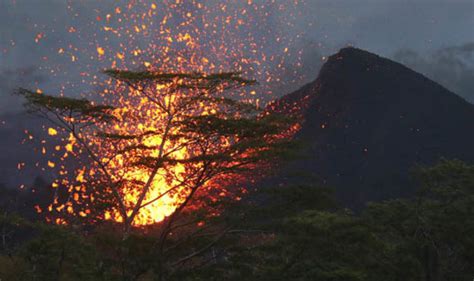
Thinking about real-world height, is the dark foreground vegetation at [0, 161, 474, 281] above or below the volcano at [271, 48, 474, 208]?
below

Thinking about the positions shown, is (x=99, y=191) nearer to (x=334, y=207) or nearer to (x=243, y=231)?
(x=243, y=231)

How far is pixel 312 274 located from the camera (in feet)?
49.3

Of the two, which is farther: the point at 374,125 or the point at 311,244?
the point at 374,125

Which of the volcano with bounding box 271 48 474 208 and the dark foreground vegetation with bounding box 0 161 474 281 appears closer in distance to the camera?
the dark foreground vegetation with bounding box 0 161 474 281

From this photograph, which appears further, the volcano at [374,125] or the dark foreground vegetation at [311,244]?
the volcano at [374,125]

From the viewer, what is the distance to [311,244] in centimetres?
1625

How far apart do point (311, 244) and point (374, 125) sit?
258 ft

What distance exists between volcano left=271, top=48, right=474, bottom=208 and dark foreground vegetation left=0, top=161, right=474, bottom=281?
5720 centimetres

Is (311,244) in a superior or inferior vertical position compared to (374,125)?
inferior

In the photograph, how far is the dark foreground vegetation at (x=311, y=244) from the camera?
51.8 feet

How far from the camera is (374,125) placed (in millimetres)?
91375

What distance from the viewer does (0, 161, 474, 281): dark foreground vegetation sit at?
622 inches

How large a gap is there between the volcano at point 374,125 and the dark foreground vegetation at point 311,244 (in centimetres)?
5720

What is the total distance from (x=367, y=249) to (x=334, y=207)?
2995 mm
